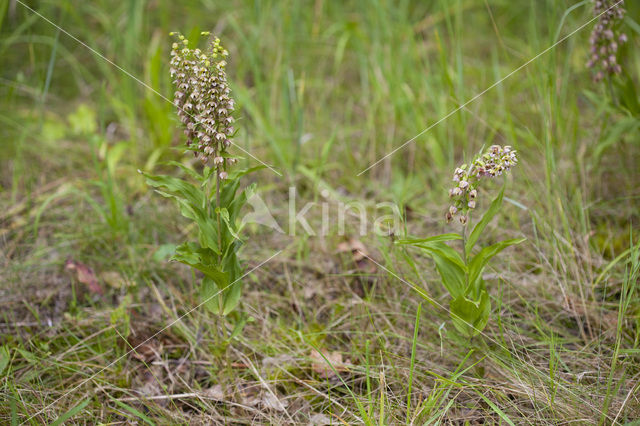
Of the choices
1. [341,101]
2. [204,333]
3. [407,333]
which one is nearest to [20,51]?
[341,101]

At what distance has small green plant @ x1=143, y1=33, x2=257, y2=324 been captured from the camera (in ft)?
5.57

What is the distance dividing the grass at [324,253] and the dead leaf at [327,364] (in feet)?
0.06

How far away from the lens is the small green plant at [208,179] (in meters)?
1.70

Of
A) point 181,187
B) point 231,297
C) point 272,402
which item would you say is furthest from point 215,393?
point 181,187

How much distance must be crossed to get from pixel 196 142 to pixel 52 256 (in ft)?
4.80

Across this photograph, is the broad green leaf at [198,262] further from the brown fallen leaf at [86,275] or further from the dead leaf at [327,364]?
the brown fallen leaf at [86,275]

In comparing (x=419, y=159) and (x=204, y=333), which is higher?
(x=419, y=159)

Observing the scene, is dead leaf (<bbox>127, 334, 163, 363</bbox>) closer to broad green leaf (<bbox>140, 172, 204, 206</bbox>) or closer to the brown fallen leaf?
the brown fallen leaf

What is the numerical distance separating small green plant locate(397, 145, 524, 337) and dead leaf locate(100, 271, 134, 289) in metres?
1.53

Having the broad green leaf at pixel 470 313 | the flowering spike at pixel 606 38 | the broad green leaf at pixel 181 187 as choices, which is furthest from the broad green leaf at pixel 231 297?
the flowering spike at pixel 606 38

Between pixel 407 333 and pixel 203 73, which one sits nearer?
pixel 203 73

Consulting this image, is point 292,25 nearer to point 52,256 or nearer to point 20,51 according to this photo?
point 52,256

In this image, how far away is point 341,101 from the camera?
413cm

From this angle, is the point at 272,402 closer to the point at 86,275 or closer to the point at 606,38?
the point at 86,275
